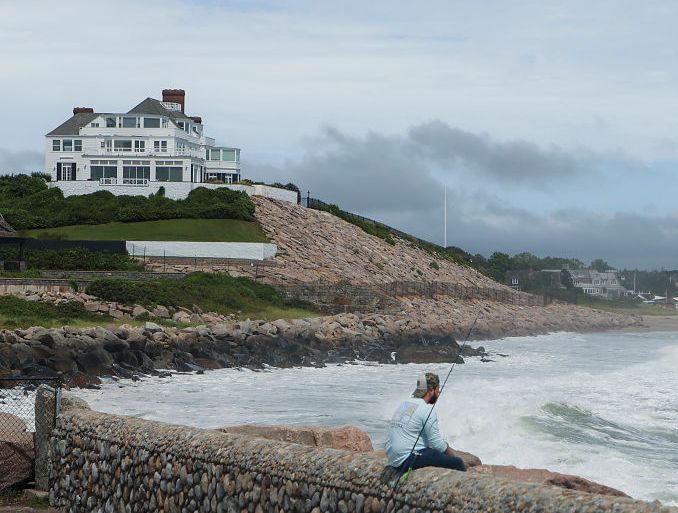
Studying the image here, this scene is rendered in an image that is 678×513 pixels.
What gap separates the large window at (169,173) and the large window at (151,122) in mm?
4773

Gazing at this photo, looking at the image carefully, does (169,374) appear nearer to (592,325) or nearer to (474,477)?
(474,477)

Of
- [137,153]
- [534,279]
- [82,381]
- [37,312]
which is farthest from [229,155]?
[82,381]

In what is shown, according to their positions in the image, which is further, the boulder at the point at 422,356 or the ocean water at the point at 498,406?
the boulder at the point at 422,356

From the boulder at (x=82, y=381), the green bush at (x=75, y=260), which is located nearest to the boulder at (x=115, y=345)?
the boulder at (x=82, y=381)

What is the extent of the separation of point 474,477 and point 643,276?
153531 mm

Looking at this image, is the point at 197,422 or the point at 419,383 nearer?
the point at 419,383

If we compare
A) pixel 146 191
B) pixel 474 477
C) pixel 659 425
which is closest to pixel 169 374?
pixel 659 425

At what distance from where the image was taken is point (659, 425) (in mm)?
25500

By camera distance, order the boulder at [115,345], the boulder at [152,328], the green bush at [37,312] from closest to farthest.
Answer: the boulder at [115,345], the boulder at [152,328], the green bush at [37,312]

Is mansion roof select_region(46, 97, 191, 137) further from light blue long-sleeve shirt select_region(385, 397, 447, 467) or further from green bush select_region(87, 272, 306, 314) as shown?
light blue long-sleeve shirt select_region(385, 397, 447, 467)

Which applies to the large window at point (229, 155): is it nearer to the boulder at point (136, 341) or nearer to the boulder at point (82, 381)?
the boulder at point (136, 341)

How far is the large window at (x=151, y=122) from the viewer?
290 feet

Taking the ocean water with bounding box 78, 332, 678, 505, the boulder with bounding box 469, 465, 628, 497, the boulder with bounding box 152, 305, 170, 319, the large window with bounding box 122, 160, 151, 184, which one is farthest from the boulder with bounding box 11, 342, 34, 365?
the large window with bounding box 122, 160, 151, 184

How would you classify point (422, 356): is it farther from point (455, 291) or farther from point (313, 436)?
point (313, 436)
